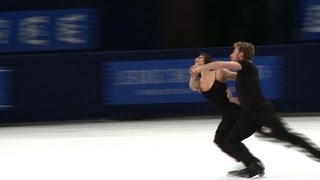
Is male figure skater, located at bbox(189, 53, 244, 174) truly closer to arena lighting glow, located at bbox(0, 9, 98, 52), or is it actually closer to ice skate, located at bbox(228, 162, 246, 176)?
ice skate, located at bbox(228, 162, 246, 176)

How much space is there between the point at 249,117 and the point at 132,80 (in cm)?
683

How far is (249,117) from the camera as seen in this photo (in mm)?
6461

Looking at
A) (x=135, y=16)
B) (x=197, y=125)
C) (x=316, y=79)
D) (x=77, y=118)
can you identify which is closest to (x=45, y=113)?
(x=77, y=118)

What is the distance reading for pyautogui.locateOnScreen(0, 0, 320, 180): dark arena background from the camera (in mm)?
8781

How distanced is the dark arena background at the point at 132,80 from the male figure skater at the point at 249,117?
581mm

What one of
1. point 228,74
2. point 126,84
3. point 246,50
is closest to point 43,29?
point 126,84

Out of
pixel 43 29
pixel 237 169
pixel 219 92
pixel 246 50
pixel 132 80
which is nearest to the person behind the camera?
pixel 246 50

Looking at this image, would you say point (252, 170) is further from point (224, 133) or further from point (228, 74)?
point (228, 74)

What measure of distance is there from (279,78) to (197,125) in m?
2.21

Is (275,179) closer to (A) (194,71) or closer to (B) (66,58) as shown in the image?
(A) (194,71)

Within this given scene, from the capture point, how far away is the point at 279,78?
13172mm

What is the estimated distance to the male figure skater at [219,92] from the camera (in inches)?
264

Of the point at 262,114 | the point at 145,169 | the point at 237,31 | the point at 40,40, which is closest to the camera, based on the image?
the point at 262,114

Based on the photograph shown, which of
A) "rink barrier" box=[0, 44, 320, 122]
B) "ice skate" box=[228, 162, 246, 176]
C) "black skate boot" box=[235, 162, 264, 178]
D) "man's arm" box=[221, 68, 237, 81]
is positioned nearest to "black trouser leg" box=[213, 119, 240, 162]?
"ice skate" box=[228, 162, 246, 176]
